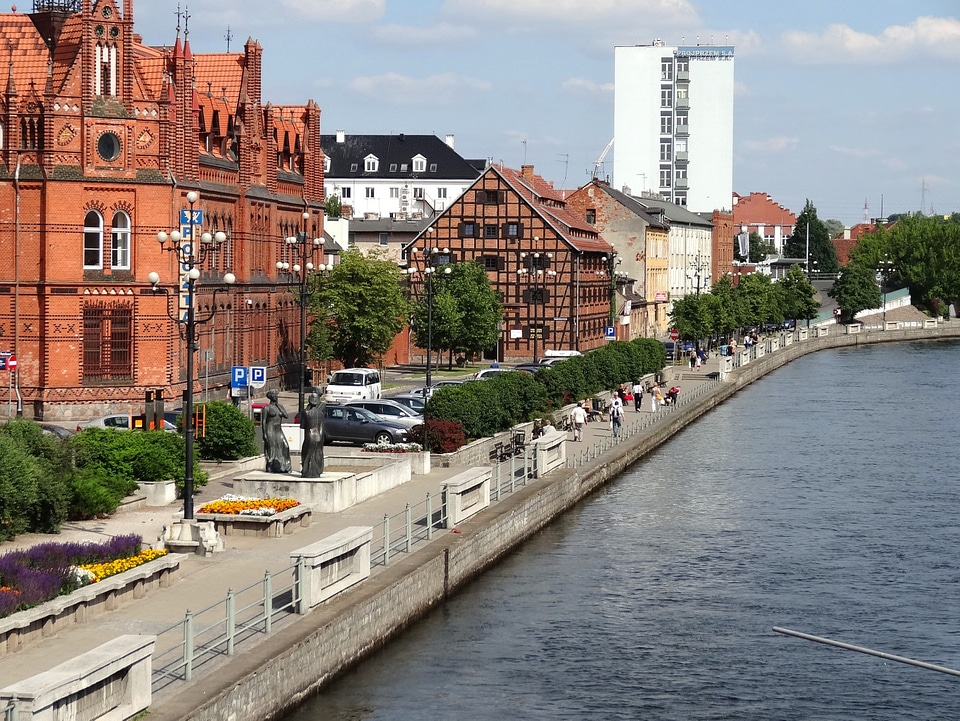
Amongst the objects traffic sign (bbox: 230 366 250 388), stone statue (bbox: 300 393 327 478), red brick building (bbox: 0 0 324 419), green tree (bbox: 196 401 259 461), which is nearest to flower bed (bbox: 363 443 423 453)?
green tree (bbox: 196 401 259 461)

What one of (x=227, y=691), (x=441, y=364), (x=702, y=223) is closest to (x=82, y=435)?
(x=227, y=691)

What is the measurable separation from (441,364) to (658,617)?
196 ft

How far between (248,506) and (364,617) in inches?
266

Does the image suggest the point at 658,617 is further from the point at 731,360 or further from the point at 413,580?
the point at 731,360

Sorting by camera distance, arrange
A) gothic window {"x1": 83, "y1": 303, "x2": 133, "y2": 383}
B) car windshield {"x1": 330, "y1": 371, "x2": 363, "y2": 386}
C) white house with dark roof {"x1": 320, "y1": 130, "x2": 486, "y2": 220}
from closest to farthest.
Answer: gothic window {"x1": 83, "y1": 303, "x2": 133, "y2": 383}, car windshield {"x1": 330, "y1": 371, "x2": 363, "y2": 386}, white house with dark roof {"x1": 320, "y1": 130, "x2": 486, "y2": 220}

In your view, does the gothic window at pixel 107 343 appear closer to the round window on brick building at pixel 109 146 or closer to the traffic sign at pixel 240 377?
the round window on brick building at pixel 109 146

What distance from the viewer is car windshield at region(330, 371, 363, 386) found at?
2437 inches

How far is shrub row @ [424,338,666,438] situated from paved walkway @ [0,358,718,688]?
16.3ft

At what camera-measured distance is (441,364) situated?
294 ft

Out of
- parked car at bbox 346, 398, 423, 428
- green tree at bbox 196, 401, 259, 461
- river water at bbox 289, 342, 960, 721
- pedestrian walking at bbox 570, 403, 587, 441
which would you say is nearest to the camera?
river water at bbox 289, 342, 960, 721

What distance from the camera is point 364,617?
2542 centimetres

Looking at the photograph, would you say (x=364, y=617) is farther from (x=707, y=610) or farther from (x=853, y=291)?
(x=853, y=291)

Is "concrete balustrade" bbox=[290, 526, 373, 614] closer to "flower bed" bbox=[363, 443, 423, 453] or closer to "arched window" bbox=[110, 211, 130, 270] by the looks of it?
"flower bed" bbox=[363, 443, 423, 453]

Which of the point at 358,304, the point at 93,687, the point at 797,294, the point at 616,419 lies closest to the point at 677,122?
the point at 797,294
